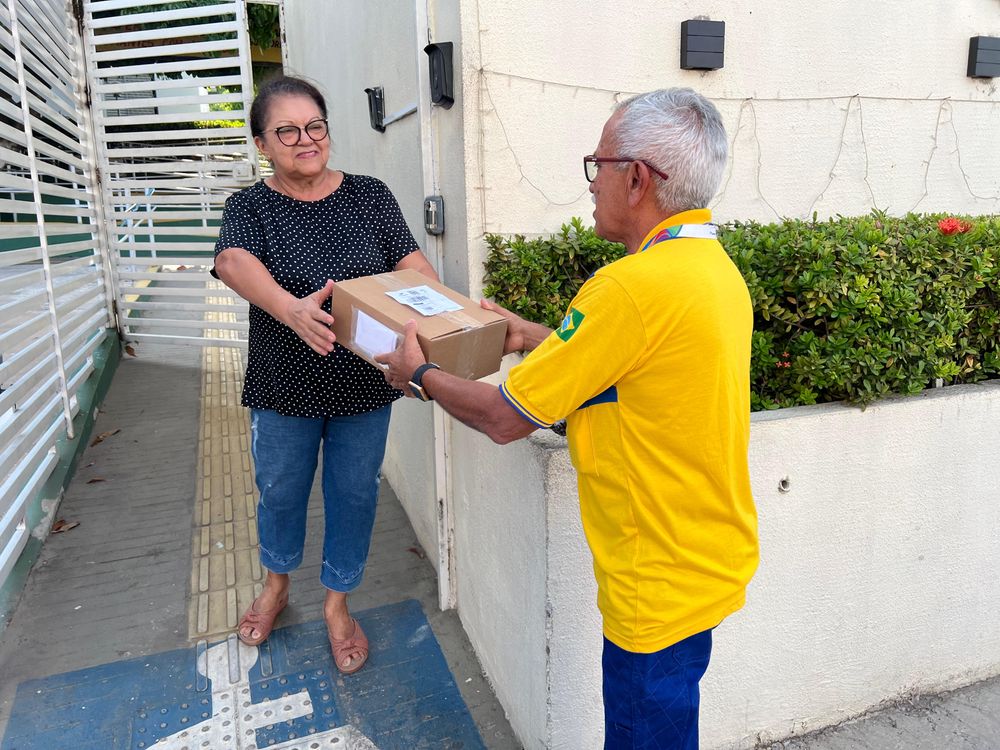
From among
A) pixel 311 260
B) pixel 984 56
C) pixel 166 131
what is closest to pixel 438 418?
pixel 311 260

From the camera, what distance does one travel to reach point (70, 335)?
196 inches

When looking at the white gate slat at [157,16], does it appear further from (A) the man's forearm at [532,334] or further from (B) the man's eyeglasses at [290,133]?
(A) the man's forearm at [532,334]

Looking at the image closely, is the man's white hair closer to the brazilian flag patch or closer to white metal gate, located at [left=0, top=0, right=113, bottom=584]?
the brazilian flag patch

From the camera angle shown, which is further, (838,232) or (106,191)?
(106,191)

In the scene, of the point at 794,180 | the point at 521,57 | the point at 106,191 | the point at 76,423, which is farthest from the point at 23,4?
the point at 794,180

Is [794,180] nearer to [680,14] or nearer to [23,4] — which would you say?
[680,14]

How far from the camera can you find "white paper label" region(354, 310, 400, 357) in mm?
1910

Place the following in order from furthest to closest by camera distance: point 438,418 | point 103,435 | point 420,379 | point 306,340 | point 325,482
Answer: point 103,435 → point 438,418 → point 325,482 → point 306,340 → point 420,379

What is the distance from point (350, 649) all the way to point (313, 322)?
1.40 m

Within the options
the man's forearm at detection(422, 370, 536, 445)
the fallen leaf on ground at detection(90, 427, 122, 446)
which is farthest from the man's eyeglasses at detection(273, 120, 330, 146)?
the fallen leaf on ground at detection(90, 427, 122, 446)

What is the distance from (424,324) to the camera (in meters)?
1.89

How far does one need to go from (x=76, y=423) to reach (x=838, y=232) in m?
4.70

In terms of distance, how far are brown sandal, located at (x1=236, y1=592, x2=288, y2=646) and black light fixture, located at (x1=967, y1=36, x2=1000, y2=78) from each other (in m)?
4.08

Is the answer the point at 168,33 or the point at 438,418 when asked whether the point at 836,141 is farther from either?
the point at 168,33
